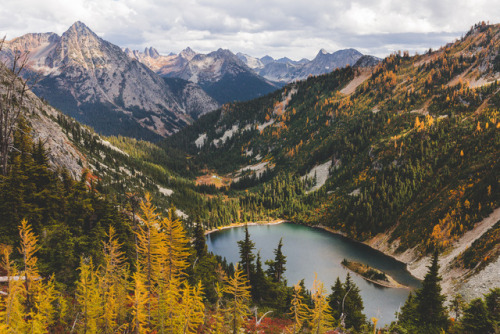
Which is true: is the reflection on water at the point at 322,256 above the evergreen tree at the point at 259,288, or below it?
below

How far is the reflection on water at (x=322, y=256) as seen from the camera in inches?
2917

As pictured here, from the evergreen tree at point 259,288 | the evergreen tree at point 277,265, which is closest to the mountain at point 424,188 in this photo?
the evergreen tree at point 277,265

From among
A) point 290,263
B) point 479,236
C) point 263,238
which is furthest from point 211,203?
point 479,236

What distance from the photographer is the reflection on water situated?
2917 inches

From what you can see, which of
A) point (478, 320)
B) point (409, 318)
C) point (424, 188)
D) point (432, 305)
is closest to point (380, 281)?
point (409, 318)

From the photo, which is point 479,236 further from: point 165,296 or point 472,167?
point 165,296

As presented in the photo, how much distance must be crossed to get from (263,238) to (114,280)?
113 meters

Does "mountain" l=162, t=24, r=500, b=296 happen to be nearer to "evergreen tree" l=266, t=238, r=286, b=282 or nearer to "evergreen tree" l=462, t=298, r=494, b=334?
"evergreen tree" l=462, t=298, r=494, b=334

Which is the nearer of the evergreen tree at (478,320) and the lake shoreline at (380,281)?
the evergreen tree at (478,320)

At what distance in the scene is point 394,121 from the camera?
7402 inches

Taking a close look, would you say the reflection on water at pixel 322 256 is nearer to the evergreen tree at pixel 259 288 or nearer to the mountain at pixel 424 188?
the mountain at pixel 424 188

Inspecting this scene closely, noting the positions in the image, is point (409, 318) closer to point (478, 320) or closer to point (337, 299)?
Result: point (337, 299)

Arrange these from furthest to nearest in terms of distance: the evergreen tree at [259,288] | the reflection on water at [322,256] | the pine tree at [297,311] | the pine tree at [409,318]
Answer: the reflection on water at [322,256], the evergreen tree at [259,288], the pine tree at [409,318], the pine tree at [297,311]

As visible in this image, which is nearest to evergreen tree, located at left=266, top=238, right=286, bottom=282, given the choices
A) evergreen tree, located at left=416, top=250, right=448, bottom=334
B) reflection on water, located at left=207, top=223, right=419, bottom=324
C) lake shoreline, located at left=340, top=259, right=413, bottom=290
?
reflection on water, located at left=207, top=223, right=419, bottom=324
